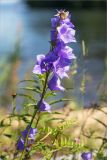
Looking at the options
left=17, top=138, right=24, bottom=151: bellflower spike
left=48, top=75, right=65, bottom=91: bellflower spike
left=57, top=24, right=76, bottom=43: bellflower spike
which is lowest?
Result: left=17, top=138, right=24, bottom=151: bellflower spike

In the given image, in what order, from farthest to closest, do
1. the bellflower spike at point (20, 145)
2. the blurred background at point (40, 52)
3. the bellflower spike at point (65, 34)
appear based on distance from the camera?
the blurred background at point (40, 52), the bellflower spike at point (20, 145), the bellflower spike at point (65, 34)

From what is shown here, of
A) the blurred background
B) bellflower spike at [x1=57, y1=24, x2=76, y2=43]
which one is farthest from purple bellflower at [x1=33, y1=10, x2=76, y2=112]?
the blurred background

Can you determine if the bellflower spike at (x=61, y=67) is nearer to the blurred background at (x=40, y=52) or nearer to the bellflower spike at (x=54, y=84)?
the bellflower spike at (x=54, y=84)

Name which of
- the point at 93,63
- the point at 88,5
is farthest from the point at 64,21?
the point at 88,5

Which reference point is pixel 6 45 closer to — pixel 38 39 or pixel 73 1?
pixel 38 39

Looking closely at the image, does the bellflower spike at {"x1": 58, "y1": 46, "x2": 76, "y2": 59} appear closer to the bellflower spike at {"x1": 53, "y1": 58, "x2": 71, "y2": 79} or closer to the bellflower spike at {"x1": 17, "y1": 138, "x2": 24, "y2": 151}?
the bellflower spike at {"x1": 53, "y1": 58, "x2": 71, "y2": 79}

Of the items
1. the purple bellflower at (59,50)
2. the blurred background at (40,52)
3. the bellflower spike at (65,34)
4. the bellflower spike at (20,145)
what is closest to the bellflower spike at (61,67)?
the purple bellflower at (59,50)

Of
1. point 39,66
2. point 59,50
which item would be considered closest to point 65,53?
point 59,50

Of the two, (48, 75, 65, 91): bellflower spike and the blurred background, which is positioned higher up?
(48, 75, 65, 91): bellflower spike

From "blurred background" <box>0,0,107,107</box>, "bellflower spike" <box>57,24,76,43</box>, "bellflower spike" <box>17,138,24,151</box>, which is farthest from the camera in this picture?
"blurred background" <box>0,0,107,107</box>

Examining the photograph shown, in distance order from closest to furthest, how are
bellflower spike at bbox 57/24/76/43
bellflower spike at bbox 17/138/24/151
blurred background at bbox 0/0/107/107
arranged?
bellflower spike at bbox 57/24/76/43 → bellflower spike at bbox 17/138/24/151 → blurred background at bbox 0/0/107/107

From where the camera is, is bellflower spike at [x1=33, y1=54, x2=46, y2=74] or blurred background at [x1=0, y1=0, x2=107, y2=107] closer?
bellflower spike at [x1=33, y1=54, x2=46, y2=74]

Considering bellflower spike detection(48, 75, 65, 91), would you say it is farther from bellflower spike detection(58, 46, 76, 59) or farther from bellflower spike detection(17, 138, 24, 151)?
bellflower spike detection(17, 138, 24, 151)
